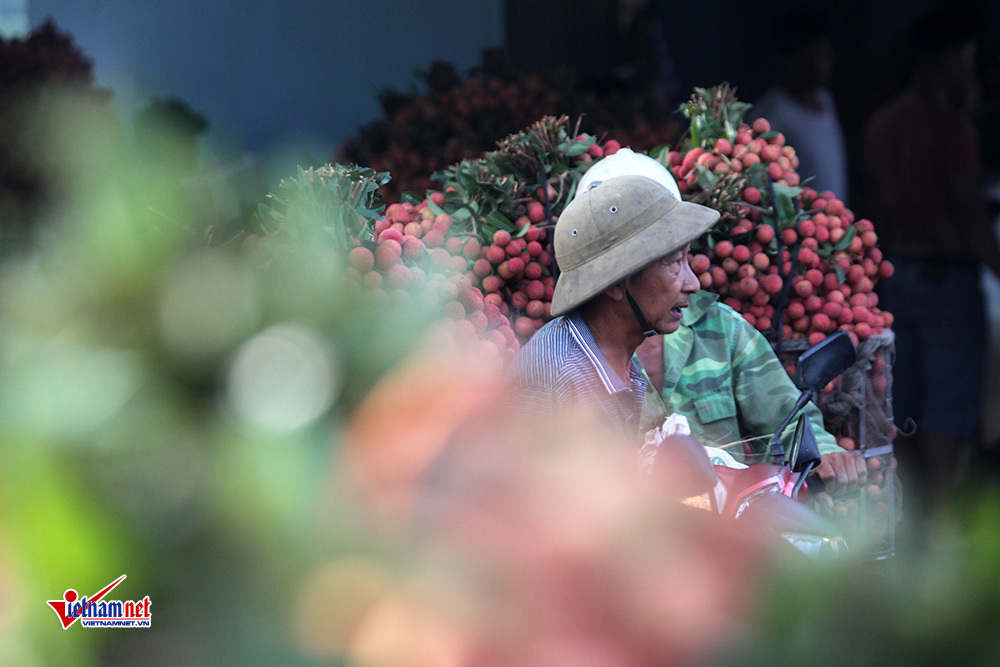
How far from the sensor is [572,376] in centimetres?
167

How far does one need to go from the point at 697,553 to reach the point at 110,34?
426cm

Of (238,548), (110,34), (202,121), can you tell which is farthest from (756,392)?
(110,34)

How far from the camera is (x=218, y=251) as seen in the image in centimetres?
57

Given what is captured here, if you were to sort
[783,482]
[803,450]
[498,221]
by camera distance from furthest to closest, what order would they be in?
1. [498,221]
2. [803,450]
3. [783,482]

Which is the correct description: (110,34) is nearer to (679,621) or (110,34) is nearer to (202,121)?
(202,121)

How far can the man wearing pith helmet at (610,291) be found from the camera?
1661mm

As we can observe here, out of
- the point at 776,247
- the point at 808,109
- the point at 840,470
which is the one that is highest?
the point at 808,109

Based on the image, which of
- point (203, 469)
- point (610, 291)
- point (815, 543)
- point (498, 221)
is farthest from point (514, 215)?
point (203, 469)

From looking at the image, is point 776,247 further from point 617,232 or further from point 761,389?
point 617,232

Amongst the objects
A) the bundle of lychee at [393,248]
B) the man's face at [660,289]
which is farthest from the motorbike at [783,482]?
the bundle of lychee at [393,248]

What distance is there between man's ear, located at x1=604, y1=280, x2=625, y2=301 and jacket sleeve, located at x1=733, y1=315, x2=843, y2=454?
1.65ft

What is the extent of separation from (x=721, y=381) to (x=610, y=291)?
49 cm

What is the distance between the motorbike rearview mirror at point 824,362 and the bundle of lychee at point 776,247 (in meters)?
0.74

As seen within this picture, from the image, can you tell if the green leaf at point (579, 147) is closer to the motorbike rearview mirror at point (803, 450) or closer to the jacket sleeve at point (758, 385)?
the jacket sleeve at point (758, 385)
